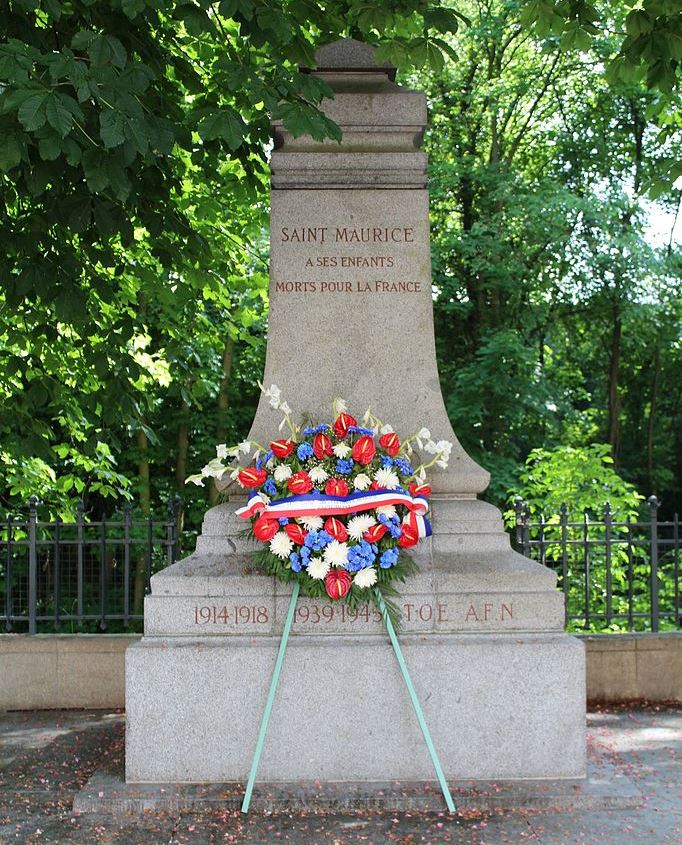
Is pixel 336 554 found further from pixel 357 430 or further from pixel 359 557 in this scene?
pixel 357 430

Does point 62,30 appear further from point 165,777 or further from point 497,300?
point 497,300

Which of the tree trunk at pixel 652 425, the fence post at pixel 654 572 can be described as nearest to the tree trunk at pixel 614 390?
the tree trunk at pixel 652 425

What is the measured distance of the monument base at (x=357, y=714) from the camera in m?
5.45

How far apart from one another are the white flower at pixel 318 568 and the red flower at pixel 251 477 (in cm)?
52

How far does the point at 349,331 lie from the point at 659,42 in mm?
2363

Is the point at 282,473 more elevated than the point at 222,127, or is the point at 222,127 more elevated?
the point at 222,127

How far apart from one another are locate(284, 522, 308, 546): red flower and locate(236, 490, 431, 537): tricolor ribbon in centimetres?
6

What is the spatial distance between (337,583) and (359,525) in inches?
12.4

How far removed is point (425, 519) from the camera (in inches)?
224

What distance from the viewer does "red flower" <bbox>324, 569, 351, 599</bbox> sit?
5398mm

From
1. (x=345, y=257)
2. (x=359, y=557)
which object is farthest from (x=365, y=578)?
(x=345, y=257)

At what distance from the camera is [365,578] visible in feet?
17.7

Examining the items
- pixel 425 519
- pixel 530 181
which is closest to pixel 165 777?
pixel 425 519

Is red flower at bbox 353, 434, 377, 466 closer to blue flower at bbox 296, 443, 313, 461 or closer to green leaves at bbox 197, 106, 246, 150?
blue flower at bbox 296, 443, 313, 461
